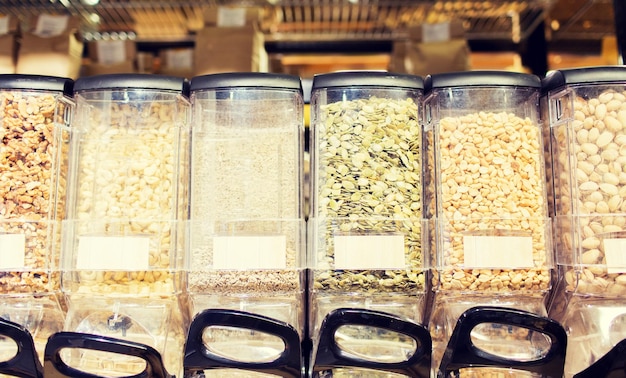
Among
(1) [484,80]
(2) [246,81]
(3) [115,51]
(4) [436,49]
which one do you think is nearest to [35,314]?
(2) [246,81]

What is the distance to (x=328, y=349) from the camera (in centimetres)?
79

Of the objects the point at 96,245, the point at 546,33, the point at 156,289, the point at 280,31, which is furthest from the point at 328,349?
the point at 280,31

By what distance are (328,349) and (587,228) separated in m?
0.45

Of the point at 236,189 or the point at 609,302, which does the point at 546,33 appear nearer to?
the point at 609,302

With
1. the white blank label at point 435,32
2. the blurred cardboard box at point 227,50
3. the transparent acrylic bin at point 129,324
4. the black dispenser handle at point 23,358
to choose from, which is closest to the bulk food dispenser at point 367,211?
the transparent acrylic bin at point 129,324

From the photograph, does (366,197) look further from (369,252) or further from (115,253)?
(115,253)

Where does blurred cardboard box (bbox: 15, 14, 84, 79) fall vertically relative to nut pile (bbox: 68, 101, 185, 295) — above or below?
A: above

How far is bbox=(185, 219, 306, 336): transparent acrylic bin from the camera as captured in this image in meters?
0.86

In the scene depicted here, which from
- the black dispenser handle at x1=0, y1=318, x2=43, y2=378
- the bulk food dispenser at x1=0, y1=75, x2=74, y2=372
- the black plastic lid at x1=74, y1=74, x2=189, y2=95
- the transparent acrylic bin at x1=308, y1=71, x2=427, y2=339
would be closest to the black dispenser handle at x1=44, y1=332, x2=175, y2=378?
the black dispenser handle at x1=0, y1=318, x2=43, y2=378

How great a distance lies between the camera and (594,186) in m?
0.86

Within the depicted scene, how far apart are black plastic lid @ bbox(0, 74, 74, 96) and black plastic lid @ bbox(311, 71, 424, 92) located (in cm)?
45

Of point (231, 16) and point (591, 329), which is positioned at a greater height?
point (231, 16)

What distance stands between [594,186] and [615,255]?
0.11 m

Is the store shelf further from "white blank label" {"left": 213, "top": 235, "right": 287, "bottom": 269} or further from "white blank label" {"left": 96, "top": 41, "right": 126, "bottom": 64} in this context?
"white blank label" {"left": 213, "top": 235, "right": 287, "bottom": 269}
